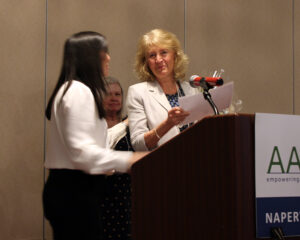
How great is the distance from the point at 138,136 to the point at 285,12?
2.66 meters

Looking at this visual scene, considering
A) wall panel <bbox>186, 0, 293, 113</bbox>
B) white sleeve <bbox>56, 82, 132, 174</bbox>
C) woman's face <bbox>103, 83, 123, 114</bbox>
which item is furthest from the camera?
wall panel <bbox>186, 0, 293, 113</bbox>

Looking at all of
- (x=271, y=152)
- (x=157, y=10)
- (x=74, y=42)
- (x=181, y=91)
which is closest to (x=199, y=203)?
(x=271, y=152)

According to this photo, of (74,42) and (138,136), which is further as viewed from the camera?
(138,136)

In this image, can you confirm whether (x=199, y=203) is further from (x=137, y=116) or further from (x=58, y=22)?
(x=58, y=22)

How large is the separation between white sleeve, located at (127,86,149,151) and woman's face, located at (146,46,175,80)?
19 cm

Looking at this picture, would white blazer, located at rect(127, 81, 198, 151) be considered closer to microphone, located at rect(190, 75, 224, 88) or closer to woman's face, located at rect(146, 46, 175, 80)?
woman's face, located at rect(146, 46, 175, 80)

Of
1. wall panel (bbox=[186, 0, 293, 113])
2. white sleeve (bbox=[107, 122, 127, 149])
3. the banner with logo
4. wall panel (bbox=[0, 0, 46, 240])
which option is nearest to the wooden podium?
the banner with logo

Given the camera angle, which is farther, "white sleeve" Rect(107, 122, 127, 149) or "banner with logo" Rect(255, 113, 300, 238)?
"white sleeve" Rect(107, 122, 127, 149)

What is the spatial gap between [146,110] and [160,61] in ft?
1.09

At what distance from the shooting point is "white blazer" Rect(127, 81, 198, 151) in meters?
2.45

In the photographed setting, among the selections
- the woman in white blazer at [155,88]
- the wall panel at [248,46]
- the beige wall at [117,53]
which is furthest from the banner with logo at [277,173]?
the wall panel at [248,46]

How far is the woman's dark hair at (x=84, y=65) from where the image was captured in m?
1.67

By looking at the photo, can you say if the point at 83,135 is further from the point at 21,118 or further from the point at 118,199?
the point at 21,118

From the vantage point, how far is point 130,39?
11.5 feet
